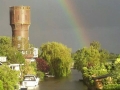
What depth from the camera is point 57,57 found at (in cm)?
8044

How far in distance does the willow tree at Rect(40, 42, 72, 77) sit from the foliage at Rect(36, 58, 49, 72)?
102cm

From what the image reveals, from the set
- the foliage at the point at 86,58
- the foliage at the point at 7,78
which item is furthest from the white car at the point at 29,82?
the foliage at the point at 86,58


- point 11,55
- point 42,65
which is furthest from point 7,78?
point 42,65

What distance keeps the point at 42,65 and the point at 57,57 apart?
3.53 m

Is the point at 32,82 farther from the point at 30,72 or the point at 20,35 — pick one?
the point at 20,35

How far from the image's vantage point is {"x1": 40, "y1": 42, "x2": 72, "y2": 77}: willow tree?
3100 inches

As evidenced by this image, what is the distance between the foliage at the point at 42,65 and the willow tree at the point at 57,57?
1.02 metres

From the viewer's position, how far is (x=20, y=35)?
99438mm

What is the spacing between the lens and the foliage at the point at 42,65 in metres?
78.8

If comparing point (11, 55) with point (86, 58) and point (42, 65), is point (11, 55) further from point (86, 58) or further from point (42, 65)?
point (86, 58)

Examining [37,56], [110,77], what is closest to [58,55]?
[37,56]

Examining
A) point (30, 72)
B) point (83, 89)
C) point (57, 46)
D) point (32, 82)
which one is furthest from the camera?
point (57, 46)

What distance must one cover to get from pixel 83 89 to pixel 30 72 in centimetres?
1626

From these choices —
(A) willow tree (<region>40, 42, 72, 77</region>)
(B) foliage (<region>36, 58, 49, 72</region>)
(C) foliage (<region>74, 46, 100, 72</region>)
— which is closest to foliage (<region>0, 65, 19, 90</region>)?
(B) foliage (<region>36, 58, 49, 72</region>)
